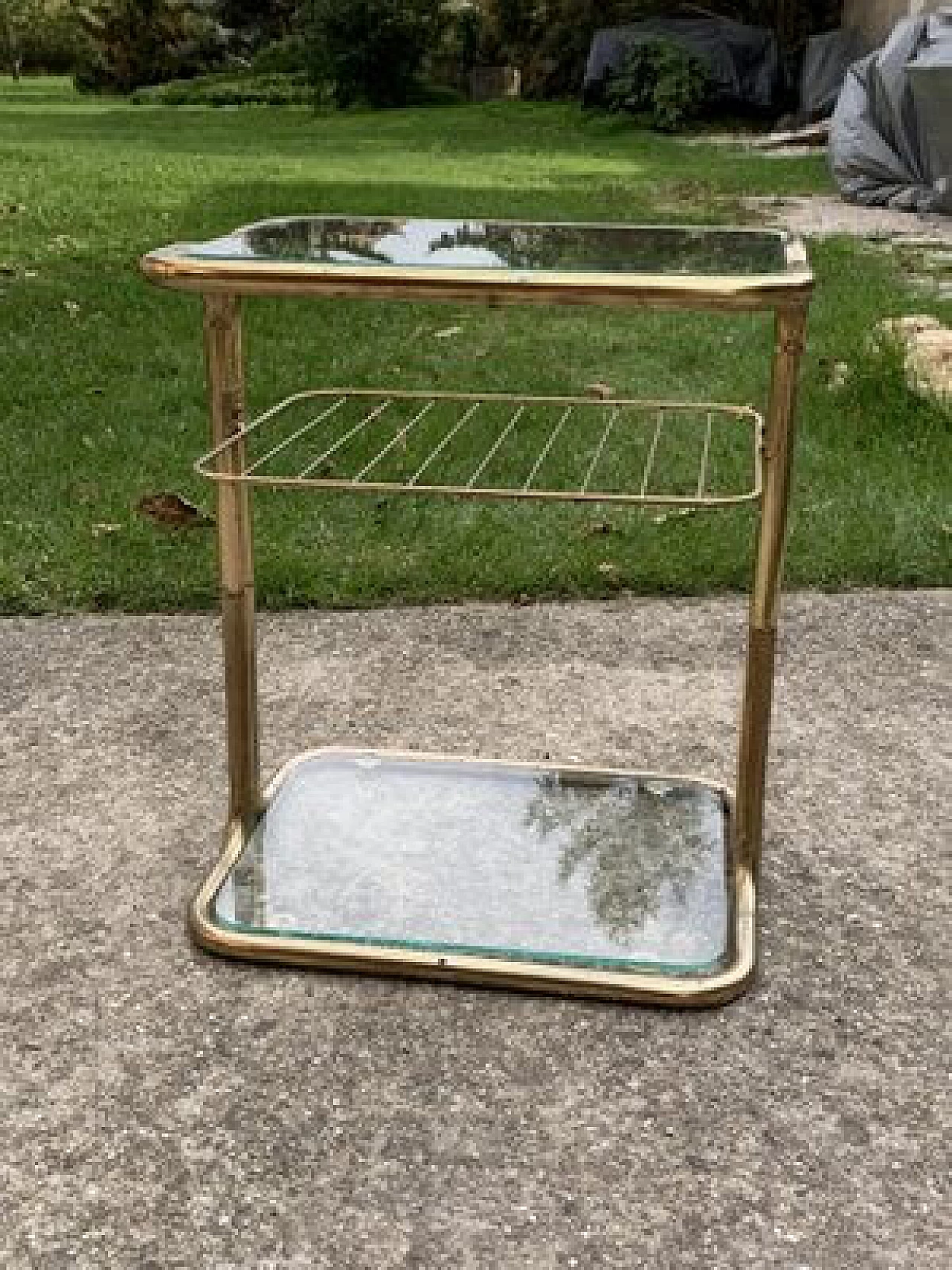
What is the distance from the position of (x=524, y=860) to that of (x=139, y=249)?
542 cm

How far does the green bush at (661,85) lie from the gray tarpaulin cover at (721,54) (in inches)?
7.2

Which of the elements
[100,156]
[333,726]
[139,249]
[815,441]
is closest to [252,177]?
[100,156]

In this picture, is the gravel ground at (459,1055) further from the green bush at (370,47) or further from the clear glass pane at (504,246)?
the green bush at (370,47)

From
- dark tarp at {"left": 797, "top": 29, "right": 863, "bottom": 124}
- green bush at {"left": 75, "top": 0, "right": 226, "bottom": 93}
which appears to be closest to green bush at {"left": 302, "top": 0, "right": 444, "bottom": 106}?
dark tarp at {"left": 797, "top": 29, "right": 863, "bottom": 124}

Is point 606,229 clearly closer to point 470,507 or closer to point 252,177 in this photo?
point 470,507

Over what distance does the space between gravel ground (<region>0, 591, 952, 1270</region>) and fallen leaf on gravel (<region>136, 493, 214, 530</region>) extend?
0.85 m

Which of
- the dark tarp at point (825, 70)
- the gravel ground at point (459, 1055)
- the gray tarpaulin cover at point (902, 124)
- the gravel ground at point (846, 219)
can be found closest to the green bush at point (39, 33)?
the dark tarp at point (825, 70)

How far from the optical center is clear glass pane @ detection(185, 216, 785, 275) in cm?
175

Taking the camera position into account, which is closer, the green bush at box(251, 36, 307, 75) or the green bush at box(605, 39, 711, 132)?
the green bush at box(605, 39, 711, 132)

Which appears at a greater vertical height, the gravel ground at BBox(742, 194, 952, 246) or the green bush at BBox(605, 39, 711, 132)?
the green bush at BBox(605, 39, 711, 132)

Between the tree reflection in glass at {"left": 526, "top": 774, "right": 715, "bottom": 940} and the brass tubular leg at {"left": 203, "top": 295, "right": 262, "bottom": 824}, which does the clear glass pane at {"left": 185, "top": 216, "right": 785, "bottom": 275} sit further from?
the tree reflection in glass at {"left": 526, "top": 774, "right": 715, "bottom": 940}

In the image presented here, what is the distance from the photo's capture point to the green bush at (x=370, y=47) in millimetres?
18797

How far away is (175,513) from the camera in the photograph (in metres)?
3.61

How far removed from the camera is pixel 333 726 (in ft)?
9.01
